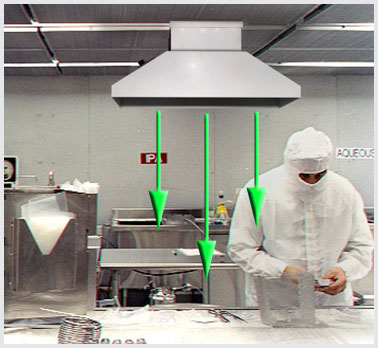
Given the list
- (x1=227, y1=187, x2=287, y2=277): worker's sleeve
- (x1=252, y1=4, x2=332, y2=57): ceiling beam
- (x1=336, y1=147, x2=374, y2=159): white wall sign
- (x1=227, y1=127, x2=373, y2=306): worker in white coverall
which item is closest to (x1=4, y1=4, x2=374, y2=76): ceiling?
(x1=252, y1=4, x2=332, y2=57): ceiling beam

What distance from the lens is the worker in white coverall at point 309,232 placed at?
215 centimetres

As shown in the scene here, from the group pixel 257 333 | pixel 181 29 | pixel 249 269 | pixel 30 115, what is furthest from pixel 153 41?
pixel 257 333

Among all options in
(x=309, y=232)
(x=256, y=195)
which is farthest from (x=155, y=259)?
(x=309, y=232)

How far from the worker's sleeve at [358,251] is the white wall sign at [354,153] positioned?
304mm

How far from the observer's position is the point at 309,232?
2.17 m

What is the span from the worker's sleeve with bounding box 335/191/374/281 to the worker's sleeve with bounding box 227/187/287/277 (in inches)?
10.9

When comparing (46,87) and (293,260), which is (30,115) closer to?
(46,87)

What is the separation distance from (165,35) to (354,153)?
105 cm

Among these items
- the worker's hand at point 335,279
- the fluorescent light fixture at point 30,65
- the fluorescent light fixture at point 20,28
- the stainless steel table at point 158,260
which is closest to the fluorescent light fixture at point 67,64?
the fluorescent light fixture at point 30,65

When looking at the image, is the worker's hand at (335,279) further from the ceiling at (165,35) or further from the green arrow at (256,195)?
the ceiling at (165,35)

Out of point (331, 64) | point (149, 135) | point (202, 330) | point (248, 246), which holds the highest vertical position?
point (331, 64)

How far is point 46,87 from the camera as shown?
281 cm

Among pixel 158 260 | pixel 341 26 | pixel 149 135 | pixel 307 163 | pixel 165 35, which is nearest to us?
pixel 307 163

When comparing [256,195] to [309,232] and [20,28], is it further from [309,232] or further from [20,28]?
[20,28]
